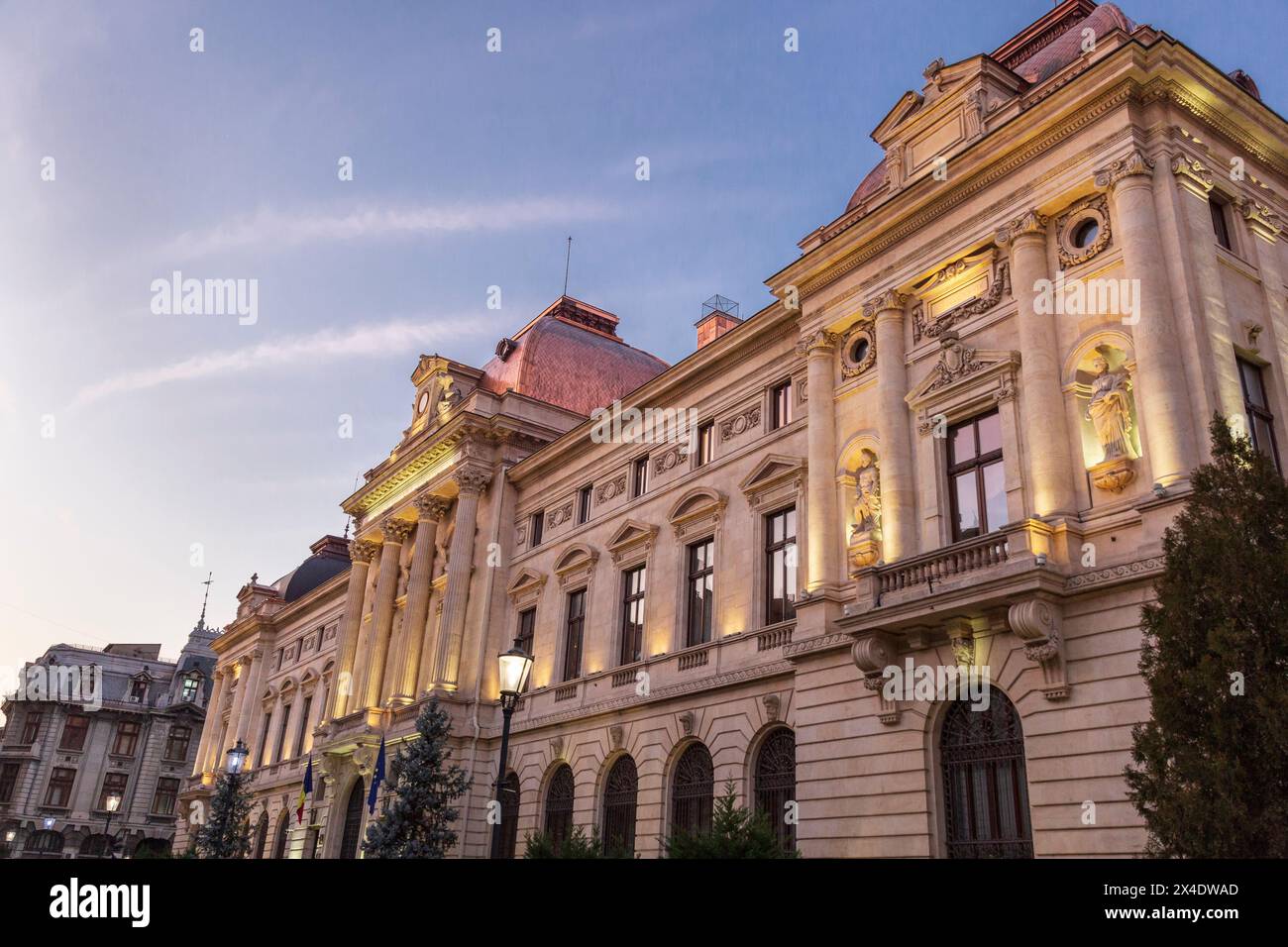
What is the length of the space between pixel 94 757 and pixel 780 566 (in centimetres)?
7358

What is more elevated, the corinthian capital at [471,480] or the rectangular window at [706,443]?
the corinthian capital at [471,480]

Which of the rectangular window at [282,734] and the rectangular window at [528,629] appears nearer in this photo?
the rectangular window at [528,629]

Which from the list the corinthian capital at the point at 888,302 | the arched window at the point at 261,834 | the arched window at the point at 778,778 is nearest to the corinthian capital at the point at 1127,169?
the corinthian capital at the point at 888,302

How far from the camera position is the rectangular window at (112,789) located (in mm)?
78250

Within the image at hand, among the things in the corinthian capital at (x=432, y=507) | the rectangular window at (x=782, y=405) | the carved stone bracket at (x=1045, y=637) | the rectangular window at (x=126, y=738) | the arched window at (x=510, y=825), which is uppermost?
the corinthian capital at (x=432, y=507)

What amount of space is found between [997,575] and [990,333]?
18.2ft

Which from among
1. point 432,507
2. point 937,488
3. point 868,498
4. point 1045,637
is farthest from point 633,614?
point 1045,637

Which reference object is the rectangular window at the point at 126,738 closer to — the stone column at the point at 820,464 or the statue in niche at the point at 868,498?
the stone column at the point at 820,464

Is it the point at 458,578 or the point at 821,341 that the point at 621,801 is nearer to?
the point at 458,578

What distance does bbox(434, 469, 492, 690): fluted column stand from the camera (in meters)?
34.9

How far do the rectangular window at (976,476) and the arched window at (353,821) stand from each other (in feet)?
92.2

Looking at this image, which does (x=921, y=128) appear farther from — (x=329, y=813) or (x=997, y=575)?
(x=329, y=813)

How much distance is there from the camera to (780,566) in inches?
980
